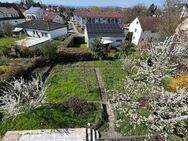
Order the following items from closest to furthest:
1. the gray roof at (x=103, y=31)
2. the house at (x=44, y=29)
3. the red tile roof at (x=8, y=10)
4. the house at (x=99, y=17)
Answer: the gray roof at (x=103, y=31), the house at (x=44, y=29), the red tile roof at (x=8, y=10), the house at (x=99, y=17)

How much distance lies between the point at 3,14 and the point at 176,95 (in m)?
54.4

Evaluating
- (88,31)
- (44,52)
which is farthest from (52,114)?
(88,31)

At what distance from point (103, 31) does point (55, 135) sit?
3033cm

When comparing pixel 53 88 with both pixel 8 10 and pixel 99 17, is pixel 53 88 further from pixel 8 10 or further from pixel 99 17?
pixel 99 17

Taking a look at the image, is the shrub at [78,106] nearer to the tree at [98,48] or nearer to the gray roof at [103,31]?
the tree at [98,48]

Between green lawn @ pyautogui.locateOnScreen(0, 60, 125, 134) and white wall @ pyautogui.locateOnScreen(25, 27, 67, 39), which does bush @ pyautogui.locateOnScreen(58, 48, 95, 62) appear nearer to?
green lawn @ pyautogui.locateOnScreen(0, 60, 125, 134)

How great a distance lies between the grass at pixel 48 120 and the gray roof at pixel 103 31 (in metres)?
25.5

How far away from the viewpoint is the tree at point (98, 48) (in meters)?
31.2

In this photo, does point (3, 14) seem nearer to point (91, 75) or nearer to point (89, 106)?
point (91, 75)

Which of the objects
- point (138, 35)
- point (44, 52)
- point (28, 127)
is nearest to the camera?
point (28, 127)

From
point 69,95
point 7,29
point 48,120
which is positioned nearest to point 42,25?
point 7,29

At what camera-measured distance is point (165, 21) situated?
40.2 meters

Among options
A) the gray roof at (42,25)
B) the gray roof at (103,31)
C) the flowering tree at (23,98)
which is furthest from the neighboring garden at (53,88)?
the gray roof at (42,25)

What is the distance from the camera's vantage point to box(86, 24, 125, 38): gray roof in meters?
42.2
